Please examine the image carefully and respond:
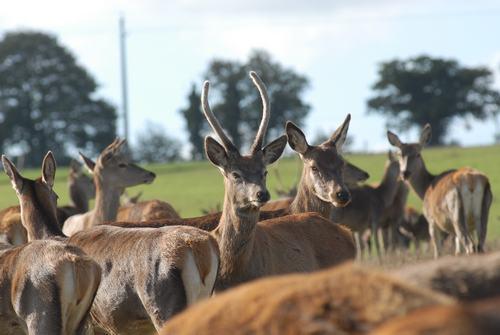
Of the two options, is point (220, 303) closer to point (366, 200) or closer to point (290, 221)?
point (290, 221)

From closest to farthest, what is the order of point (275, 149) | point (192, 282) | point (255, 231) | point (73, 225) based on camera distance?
point (192, 282)
point (255, 231)
point (275, 149)
point (73, 225)

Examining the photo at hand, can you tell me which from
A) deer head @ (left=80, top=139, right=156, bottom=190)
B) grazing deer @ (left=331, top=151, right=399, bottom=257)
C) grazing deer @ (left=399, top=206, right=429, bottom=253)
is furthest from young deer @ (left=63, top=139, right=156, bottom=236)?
grazing deer @ (left=399, top=206, right=429, bottom=253)

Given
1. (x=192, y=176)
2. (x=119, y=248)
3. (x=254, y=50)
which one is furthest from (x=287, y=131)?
(x=254, y=50)

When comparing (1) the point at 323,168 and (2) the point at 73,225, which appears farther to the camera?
(2) the point at 73,225

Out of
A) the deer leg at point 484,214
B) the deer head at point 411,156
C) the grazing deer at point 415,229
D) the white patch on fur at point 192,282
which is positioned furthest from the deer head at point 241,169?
the grazing deer at point 415,229

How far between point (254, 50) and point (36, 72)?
61.9 feet

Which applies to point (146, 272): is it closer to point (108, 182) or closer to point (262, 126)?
point (262, 126)

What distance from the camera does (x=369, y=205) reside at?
80.4 ft

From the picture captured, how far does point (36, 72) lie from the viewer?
81.1 meters

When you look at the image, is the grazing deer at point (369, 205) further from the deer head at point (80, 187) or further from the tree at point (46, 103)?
the tree at point (46, 103)

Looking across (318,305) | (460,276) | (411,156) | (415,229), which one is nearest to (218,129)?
(460,276)

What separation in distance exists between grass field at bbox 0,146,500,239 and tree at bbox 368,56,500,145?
22.2m

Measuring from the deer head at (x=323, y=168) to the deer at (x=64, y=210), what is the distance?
3645 mm

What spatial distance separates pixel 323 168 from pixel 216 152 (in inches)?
82.1
